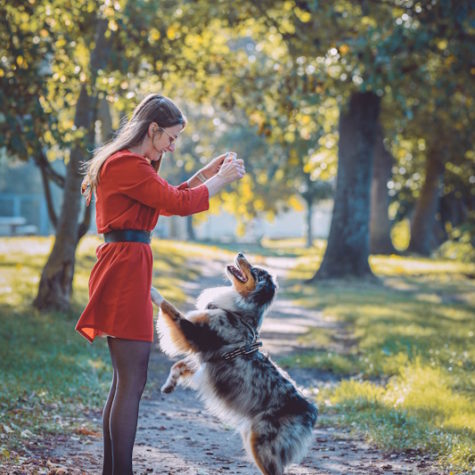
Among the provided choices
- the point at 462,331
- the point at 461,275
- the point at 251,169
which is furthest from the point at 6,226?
the point at 462,331

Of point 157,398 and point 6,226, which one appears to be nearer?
point 157,398

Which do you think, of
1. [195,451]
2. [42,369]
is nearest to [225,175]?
[195,451]

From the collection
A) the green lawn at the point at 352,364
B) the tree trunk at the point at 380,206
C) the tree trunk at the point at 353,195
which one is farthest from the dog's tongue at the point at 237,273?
the tree trunk at the point at 380,206

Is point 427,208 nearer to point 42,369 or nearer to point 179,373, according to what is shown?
point 42,369

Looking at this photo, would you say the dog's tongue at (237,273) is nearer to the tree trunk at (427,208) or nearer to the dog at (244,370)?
the dog at (244,370)

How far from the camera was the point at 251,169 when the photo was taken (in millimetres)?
46469

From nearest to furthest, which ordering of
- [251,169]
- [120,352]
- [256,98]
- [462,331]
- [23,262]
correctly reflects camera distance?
[120,352] < [462,331] < [256,98] < [23,262] < [251,169]

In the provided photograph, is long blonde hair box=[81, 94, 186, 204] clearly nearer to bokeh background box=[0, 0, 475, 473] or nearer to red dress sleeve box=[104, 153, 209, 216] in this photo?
red dress sleeve box=[104, 153, 209, 216]

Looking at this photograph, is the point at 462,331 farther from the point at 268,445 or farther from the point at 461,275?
the point at 461,275

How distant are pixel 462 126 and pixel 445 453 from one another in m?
23.9

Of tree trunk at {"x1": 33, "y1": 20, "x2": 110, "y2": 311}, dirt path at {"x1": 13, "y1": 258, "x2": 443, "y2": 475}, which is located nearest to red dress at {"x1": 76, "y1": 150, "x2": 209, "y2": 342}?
dirt path at {"x1": 13, "y1": 258, "x2": 443, "y2": 475}

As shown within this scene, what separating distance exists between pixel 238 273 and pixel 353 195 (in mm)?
15809

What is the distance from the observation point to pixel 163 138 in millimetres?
4496

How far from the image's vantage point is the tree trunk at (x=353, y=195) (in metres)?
20.7
